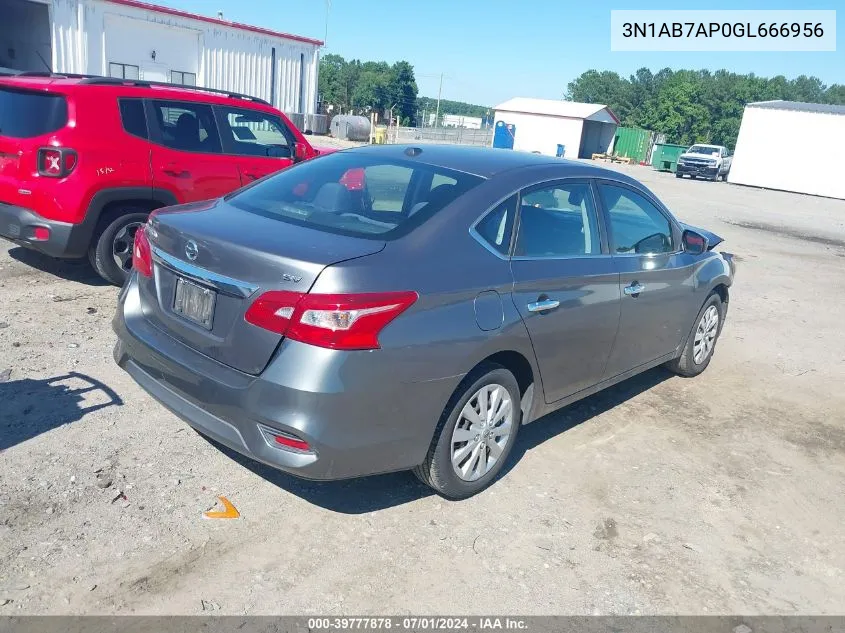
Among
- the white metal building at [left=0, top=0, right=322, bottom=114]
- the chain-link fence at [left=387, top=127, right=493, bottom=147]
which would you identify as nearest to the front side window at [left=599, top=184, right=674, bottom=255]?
the white metal building at [left=0, top=0, right=322, bottom=114]

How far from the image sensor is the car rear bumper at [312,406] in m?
2.95

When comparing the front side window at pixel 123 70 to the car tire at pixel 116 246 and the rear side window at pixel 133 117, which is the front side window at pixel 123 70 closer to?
the rear side window at pixel 133 117

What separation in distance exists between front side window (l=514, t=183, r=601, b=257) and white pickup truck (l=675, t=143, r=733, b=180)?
36.7 meters

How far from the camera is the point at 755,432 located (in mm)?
5148

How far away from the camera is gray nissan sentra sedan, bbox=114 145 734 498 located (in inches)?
118

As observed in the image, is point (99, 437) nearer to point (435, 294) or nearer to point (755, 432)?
point (435, 294)

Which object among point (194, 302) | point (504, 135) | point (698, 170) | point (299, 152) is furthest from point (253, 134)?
point (504, 135)

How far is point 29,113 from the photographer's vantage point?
620 centimetres

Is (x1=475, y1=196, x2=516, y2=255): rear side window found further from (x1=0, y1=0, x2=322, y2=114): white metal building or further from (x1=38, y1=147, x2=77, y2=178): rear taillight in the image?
(x1=0, y1=0, x2=322, y2=114): white metal building

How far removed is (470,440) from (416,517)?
0.46m

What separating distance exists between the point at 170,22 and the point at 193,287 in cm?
2457

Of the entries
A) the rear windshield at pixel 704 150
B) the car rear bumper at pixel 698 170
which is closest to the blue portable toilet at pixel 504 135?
the rear windshield at pixel 704 150

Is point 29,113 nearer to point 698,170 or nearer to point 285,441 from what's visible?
point 285,441

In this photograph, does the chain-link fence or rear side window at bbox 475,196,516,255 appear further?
the chain-link fence
